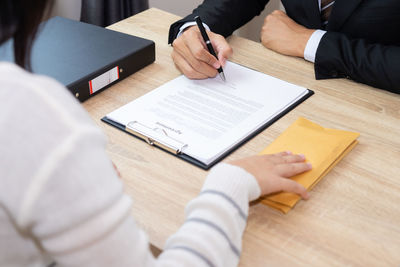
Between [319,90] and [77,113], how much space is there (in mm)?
771

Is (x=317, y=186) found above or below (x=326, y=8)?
below

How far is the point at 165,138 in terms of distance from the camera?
0.92 meters

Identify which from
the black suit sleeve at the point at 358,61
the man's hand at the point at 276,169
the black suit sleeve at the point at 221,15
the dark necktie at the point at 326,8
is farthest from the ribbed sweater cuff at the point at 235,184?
the dark necktie at the point at 326,8

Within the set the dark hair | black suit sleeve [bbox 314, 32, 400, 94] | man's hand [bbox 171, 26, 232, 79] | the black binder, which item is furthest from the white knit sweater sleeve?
black suit sleeve [bbox 314, 32, 400, 94]

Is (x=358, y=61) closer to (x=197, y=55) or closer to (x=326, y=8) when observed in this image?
(x=326, y=8)

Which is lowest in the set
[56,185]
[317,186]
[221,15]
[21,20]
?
[317,186]

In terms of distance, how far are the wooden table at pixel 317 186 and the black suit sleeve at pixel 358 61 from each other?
0.03m

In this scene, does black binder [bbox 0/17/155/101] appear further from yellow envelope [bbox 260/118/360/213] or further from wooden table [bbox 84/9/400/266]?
yellow envelope [bbox 260/118/360/213]

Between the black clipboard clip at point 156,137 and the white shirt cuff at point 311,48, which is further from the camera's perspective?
the white shirt cuff at point 311,48

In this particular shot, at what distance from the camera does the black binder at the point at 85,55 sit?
1015mm

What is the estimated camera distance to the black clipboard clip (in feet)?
2.93

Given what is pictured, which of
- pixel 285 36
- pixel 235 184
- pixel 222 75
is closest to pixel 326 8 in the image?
pixel 285 36

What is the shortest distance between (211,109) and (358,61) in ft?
1.40

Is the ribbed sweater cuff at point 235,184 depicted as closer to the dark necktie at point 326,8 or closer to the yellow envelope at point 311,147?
the yellow envelope at point 311,147
